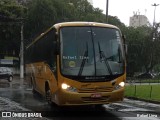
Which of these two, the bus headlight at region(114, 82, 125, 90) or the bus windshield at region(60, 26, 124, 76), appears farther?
the bus headlight at region(114, 82, 125, 90)

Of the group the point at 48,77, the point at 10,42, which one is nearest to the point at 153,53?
the point at 10,42

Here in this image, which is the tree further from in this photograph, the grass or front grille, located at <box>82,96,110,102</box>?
front grille, located at <box>82,96,110,102</box>

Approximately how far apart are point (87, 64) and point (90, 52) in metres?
0.49

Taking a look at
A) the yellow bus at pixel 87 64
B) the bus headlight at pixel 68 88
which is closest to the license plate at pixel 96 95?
the yellow bus at pixel 87 64

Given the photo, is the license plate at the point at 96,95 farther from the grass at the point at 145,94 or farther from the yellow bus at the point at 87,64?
the grass at the point at 145,94

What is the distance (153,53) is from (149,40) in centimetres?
239

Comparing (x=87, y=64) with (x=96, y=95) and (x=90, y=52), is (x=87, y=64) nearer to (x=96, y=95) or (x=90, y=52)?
(x=90, y=52)

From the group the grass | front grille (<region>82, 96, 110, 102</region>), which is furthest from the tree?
front grille (<region>82, 96, 110, 102</region>)

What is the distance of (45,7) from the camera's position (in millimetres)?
59469

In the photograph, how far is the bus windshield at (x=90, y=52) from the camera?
46.9 ft

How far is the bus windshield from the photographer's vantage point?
14.3m

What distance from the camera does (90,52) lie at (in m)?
14.5

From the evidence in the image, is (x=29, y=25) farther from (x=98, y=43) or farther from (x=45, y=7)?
(x=98, y=43)

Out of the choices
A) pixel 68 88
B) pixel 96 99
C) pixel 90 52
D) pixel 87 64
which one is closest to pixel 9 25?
pixel 90 52
